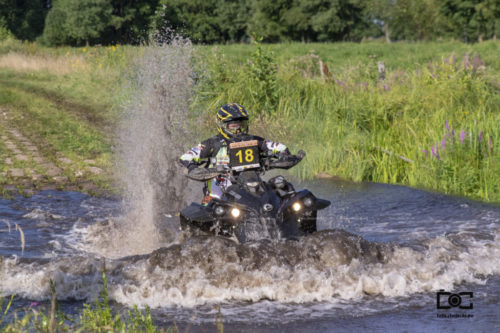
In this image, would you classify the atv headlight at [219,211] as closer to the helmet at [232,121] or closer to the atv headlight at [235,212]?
the atv headlight at [235,212]

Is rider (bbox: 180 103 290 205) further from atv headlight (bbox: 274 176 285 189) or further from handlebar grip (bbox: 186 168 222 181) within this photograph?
atv headlight (bbox: 274 176 285 189)

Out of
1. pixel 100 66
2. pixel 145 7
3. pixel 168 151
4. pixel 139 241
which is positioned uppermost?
pixel 145 7

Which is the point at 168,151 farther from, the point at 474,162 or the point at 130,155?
the point at 474,162

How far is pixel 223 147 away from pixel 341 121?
22.9ft

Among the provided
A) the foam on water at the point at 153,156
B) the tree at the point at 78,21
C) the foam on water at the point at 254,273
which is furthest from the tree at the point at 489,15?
the foam on water at the point at 254,273

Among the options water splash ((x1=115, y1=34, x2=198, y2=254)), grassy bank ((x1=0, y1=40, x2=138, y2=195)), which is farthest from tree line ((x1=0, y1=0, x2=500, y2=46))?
water splash ((x1=115, y1=34, x2=198, y2=254))

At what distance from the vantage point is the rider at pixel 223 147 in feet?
27.3

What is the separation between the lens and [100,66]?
2517 centimetres

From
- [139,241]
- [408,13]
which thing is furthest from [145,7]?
[139,241]

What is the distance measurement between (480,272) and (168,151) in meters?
6.27

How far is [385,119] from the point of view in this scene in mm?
14930

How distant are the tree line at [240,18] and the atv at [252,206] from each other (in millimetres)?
50828

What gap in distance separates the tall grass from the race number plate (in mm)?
5762

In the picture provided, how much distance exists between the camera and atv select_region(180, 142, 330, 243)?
7.27 meters
